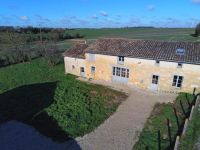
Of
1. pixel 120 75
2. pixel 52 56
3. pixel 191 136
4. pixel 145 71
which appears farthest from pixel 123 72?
pixel 52 56

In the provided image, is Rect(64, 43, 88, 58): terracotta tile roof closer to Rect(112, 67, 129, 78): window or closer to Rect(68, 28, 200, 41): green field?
Rect(112, 67, 129, 78): window

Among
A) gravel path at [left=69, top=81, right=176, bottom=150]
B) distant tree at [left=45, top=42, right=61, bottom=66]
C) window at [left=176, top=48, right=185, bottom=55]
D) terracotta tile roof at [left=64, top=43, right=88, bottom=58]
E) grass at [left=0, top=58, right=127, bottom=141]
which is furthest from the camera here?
distant tree at [left=45, top=42, right=61, bottom=66]

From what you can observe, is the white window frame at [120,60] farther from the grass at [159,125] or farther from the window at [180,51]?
the grass at [159,125]

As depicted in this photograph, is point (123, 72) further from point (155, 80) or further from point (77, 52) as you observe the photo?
point (77, 52)

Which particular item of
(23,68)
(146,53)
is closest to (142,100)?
(146,53)

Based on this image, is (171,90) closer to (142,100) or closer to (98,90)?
(142,100)

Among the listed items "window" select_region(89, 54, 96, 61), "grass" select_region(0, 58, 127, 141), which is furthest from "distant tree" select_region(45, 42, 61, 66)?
"window" select_region(89, 54, 96, 61)

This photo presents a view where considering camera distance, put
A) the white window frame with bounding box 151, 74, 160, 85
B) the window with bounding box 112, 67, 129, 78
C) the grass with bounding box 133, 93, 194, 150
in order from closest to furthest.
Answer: the grass with bounding box 133, 93, 194, 150
the white window frame with bounding box 151, 74, 160, 85
the window with bounding box 112, 67, 129, 78
